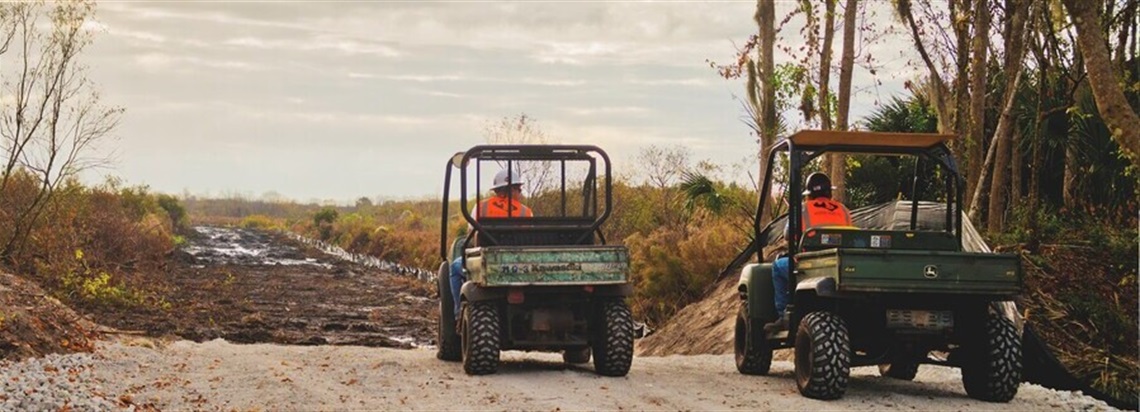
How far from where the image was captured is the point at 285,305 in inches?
1135

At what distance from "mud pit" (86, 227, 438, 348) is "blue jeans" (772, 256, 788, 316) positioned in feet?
30.8

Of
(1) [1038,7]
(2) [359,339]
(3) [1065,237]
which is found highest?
(1) [1038,7]

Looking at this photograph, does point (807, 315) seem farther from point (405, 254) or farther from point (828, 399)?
point (405, 254)

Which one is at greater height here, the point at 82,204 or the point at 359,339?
the point at 82,204

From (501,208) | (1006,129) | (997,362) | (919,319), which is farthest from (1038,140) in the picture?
(501,208)

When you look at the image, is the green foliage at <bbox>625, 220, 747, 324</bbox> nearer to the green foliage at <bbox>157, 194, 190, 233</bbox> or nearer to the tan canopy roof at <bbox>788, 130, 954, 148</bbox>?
the tan canopy roof at <bbox>788, 130, 954, 148</bbox>

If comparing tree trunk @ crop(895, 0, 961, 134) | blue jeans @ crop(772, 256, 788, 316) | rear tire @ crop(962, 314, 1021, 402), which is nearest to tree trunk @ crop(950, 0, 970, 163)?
tree trunk @ crop(895, 0, 961, 134)

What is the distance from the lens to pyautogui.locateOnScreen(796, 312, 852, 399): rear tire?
431 inches

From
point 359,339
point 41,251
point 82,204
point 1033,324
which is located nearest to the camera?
point 1033,324

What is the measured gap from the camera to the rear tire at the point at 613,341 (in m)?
12.6

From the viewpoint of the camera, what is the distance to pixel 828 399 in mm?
11047

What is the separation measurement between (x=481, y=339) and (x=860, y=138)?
402 centimetres

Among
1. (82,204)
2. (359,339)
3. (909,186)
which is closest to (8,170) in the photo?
(82,204)

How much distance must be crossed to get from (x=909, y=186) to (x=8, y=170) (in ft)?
54.9
